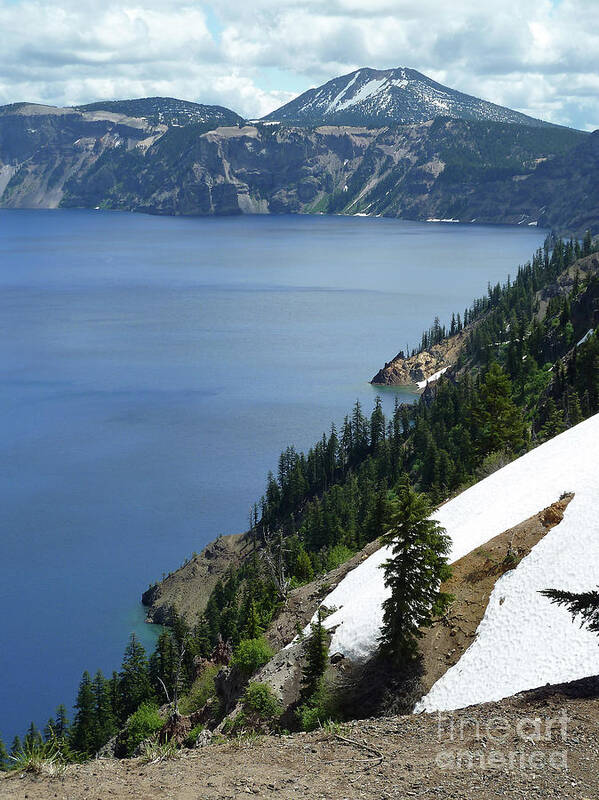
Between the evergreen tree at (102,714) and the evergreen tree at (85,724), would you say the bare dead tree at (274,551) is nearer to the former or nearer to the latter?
the evergreen tree at (102,714)

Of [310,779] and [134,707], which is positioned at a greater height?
[310,779]

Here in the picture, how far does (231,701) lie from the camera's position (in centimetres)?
5019

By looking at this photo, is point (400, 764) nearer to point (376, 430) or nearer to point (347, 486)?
point (347, 486)

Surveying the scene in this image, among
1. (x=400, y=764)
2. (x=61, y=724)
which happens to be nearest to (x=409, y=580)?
(x=400, y=764)

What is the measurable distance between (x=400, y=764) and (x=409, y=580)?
14.3m

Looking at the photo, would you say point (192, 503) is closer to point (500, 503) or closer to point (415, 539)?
point (500, 503)

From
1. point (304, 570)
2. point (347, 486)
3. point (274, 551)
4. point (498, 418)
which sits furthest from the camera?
point (347, 486)

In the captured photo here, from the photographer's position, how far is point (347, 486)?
129875 mm

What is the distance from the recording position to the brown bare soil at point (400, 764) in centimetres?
2173

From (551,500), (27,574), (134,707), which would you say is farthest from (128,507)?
(551,500)

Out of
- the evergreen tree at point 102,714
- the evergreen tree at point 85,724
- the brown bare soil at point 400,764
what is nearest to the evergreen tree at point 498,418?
the evergreen tree at point 102,714

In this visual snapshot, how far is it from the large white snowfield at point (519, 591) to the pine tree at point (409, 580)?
7.45 feet

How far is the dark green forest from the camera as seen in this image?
72.2 metres

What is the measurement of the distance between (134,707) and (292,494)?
58052 mm
